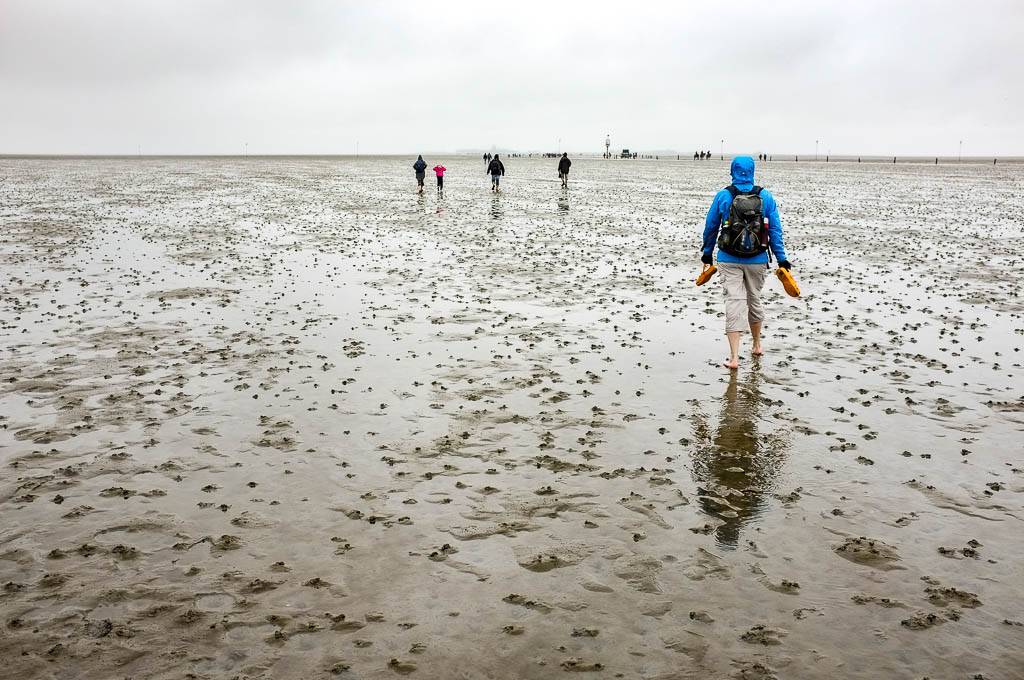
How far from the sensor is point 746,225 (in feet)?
35.2

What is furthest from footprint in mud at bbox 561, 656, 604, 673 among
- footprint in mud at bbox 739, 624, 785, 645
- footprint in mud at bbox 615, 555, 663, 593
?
footprint in mud at bbox 739, 624, 785, 645

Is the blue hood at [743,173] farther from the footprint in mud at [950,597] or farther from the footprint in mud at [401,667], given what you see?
the footprint in mud at [401,667]

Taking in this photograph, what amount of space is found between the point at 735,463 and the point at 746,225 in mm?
4286

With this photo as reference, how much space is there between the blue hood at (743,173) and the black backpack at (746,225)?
0.26ft

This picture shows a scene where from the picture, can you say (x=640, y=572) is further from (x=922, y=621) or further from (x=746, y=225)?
(x=746, y=225)

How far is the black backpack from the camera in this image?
10.7 meters

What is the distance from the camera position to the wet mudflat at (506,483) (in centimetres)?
499

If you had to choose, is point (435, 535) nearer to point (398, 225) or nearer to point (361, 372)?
point (361, 372)

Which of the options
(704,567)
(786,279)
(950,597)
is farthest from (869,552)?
(786,279)

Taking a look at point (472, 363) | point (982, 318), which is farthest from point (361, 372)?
point (982, 318)

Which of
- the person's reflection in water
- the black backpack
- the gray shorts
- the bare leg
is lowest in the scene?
the person's reflection in water

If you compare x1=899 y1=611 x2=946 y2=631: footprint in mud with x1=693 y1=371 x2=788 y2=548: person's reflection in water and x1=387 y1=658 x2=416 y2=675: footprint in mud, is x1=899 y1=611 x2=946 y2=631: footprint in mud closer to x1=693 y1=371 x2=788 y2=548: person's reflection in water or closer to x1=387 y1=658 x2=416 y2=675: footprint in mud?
x1=693 y1=371 x2=788 y2=548: person's reflection in water

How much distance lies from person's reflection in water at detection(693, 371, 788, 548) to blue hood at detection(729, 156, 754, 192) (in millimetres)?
3103

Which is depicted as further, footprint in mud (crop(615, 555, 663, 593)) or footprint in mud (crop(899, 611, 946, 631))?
footprint in mud (crop(615, 555, 663, 593))
